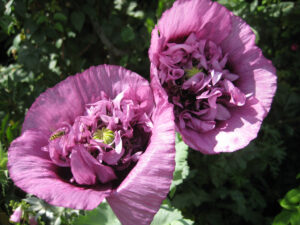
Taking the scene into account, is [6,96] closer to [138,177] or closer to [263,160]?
[138,177]

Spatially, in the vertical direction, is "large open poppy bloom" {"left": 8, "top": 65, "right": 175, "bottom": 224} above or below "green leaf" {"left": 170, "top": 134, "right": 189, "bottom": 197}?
above

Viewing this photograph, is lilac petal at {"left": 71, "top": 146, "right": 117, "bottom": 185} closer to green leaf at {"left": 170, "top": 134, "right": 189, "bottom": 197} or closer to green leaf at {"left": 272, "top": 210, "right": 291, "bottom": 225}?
green leaf at {"left": 170, "top": 134, "right": 189, "bottom": 197}

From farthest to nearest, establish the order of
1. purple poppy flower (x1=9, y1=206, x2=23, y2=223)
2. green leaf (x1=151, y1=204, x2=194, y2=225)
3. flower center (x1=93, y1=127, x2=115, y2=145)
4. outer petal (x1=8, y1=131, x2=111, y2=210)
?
green leaf (x1=151, y1=204, x2=194, y2=225) → purple poppy flower (x1=9, y1=206, x2=23, y2=223) → flower center (x1=93, y1=127, x2=115, y2=145) → outer petal (x1=8, y1=131, x2=111, y2=210)

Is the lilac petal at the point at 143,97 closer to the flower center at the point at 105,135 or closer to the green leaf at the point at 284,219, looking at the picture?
the flower center at the point at 105,135

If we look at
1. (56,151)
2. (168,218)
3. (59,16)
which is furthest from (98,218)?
(59,16)

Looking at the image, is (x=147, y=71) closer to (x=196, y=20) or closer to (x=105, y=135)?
(x=196, y=20)

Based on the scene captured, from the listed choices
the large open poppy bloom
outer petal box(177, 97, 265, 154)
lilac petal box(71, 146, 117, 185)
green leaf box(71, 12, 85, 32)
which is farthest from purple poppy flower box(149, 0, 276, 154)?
green leaf box(71, 12, 85, 32)

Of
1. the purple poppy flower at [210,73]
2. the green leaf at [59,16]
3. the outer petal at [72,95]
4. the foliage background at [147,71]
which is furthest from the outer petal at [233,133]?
the green leaf at [59,16]

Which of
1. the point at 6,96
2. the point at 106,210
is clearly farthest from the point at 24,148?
the point at 6,96
